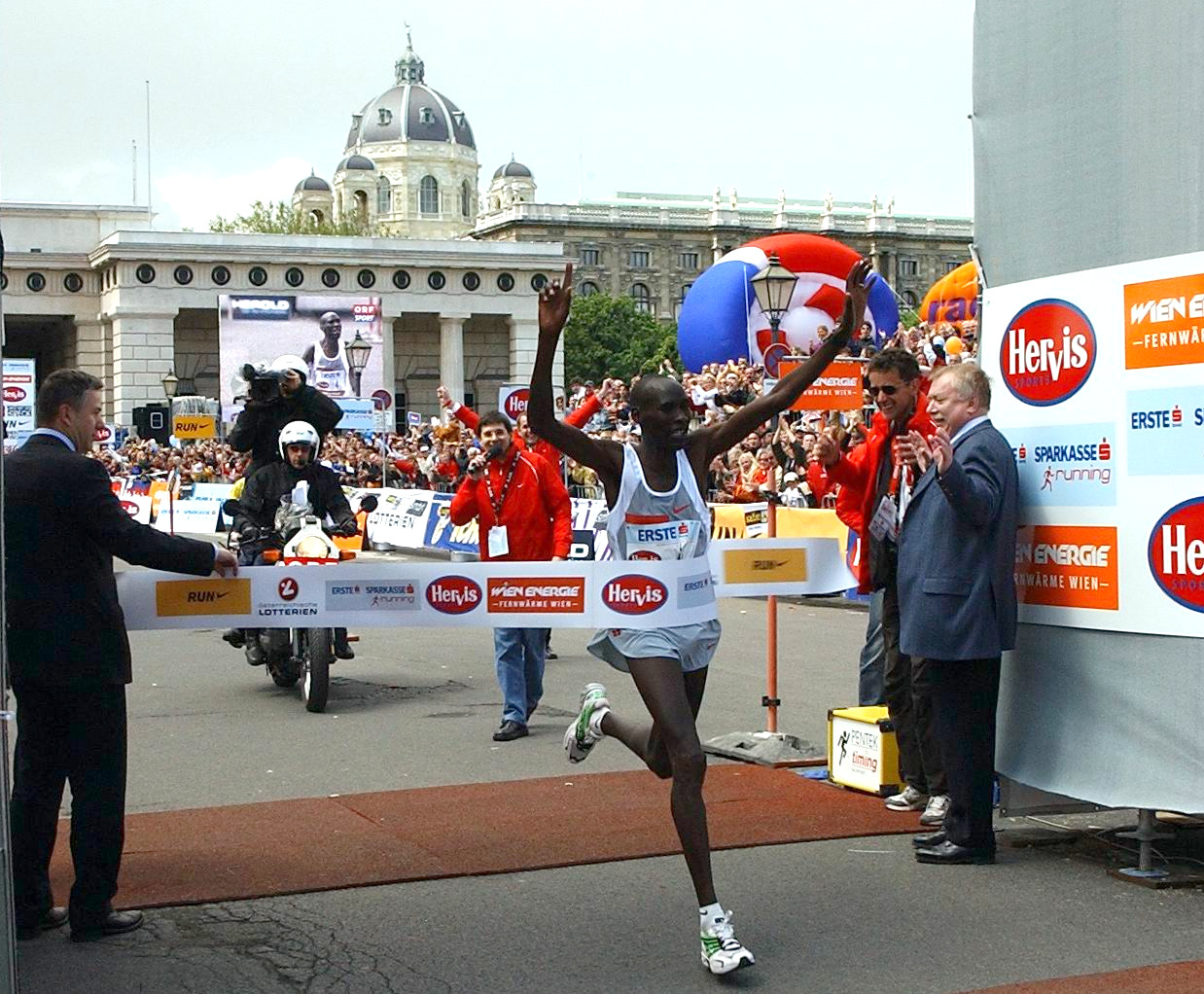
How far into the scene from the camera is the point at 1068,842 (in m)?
7.68

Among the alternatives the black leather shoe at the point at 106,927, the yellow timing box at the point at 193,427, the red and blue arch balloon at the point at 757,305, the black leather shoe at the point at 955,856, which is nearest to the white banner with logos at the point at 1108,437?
the black leather shoe at the point at 955,856

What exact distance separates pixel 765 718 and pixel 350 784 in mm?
3342

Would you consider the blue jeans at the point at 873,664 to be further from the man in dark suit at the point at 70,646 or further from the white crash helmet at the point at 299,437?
the white crash helmet at the point at 299,437

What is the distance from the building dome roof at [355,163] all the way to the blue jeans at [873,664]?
168903mm

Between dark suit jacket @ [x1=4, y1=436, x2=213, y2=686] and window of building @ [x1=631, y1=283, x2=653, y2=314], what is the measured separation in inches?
5227

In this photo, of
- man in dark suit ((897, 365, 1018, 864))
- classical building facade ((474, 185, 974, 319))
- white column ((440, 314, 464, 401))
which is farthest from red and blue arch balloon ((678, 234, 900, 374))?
classical building facade ((474, 185, 974, 319))

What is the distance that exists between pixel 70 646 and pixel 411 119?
620ft

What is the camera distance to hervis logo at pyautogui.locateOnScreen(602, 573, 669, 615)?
618 cm

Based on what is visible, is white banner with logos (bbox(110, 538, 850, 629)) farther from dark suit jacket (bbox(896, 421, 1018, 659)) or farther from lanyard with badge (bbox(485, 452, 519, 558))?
lanyard with badge (bbox(485, 452, 519, 558))

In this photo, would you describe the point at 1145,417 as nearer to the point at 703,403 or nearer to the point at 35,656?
the point at 35,656

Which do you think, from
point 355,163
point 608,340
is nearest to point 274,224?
point 608,340

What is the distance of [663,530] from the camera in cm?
627

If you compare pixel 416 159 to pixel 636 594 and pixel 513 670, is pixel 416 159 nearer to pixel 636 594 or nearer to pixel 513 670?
pixel 513 670

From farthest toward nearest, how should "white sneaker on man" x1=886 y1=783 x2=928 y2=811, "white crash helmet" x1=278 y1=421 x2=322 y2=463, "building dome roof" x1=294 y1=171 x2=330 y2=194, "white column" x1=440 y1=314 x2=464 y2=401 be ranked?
"building dome roof" x1=294 y1=171 x2=330 y2=194
"white column" x1=440 y1=314 x2=464 y2=401
"white crash helmet" x1=278 y1=421 x2=322 y2=463
"white sneaker on man" x1=886 y1=783 x2=928 y2=811
